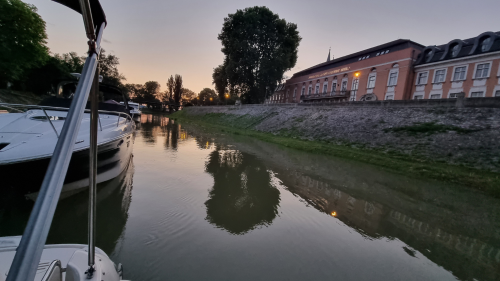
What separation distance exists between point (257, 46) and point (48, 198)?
38.7 meters

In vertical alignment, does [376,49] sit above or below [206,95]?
above

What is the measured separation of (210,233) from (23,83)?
39.6 metres

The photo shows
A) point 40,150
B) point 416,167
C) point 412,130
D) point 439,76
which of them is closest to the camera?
point 40,150

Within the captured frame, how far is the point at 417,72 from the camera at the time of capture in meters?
26.2

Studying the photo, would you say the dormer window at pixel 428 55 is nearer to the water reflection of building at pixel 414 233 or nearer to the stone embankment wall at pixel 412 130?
the stone embankment wall at pixel 412 130

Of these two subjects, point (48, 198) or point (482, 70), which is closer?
point (48, 198)

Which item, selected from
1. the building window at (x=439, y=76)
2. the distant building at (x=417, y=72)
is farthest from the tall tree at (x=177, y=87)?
the building window at (x=439, y=76)

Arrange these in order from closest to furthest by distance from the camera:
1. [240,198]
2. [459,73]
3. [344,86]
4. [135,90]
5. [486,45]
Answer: [240,198], [486,45], [459,73], [344,86], [135,90]

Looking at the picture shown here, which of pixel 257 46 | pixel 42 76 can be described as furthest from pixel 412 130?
pixel 42 76

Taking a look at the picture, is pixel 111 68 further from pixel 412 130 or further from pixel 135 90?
pixel 412 130

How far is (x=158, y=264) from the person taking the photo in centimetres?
268

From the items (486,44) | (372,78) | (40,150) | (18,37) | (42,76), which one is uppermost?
(486,44)

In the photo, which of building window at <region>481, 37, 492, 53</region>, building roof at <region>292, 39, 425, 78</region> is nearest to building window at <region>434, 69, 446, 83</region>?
building window at <region>481, 37, 492, 53</region>

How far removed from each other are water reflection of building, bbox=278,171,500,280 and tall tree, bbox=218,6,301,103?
105ft
